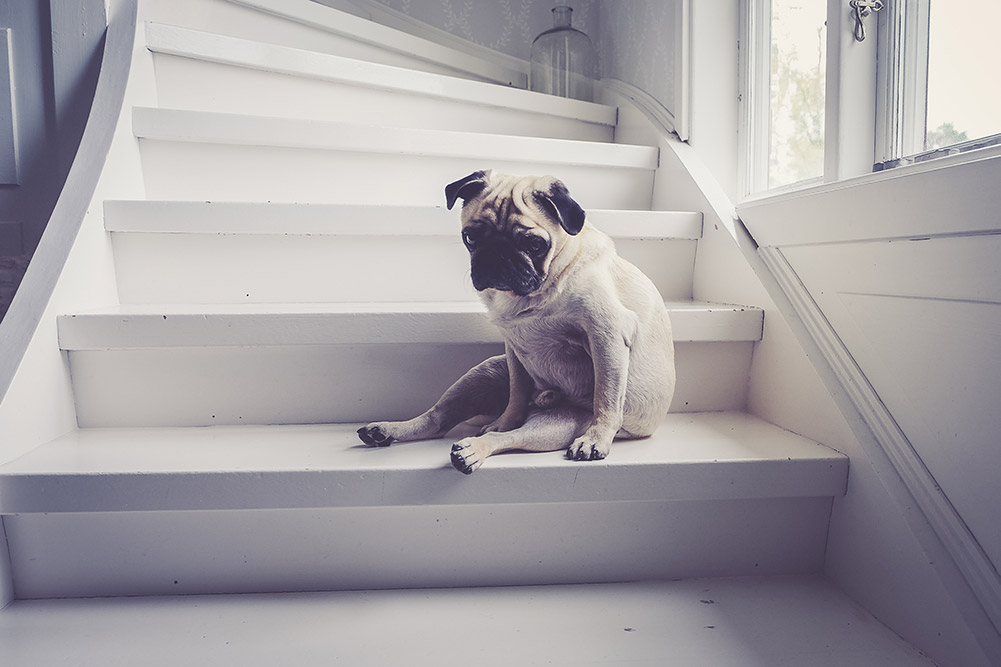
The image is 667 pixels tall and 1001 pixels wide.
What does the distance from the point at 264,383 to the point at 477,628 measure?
663mm

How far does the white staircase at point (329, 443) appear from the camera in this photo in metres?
0.95

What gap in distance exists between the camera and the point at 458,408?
1156 mm

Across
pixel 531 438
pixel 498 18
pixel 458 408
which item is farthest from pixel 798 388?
pixel 498 18

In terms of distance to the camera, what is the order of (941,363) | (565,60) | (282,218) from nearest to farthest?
(941,363)
(282,218)
(565,60)

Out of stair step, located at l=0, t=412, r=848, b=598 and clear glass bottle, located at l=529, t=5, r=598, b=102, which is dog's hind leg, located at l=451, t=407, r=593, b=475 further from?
clear glass bottle, located at l=529, t=5, r=598, b=102

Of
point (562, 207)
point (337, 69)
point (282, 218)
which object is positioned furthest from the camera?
point (337, 69)

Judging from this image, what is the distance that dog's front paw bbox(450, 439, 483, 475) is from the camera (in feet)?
3.06

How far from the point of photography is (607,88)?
2510 millimetres

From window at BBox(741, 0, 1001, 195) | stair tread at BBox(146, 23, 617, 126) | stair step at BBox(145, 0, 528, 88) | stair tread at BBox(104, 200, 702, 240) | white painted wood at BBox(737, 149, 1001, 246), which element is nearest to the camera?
white painted wood at BBox(737, 149, 1001, 246)

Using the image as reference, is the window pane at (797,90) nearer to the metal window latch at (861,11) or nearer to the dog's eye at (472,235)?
the metal window latch at (861,11)

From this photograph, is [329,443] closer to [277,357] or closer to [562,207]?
[277,357]

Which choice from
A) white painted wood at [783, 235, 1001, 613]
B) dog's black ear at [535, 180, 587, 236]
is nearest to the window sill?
white painted wood at [783, 235, 1001, 613]

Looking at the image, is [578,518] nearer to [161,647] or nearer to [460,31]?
[161,647]

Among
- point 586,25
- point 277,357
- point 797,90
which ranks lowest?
point 277,357
